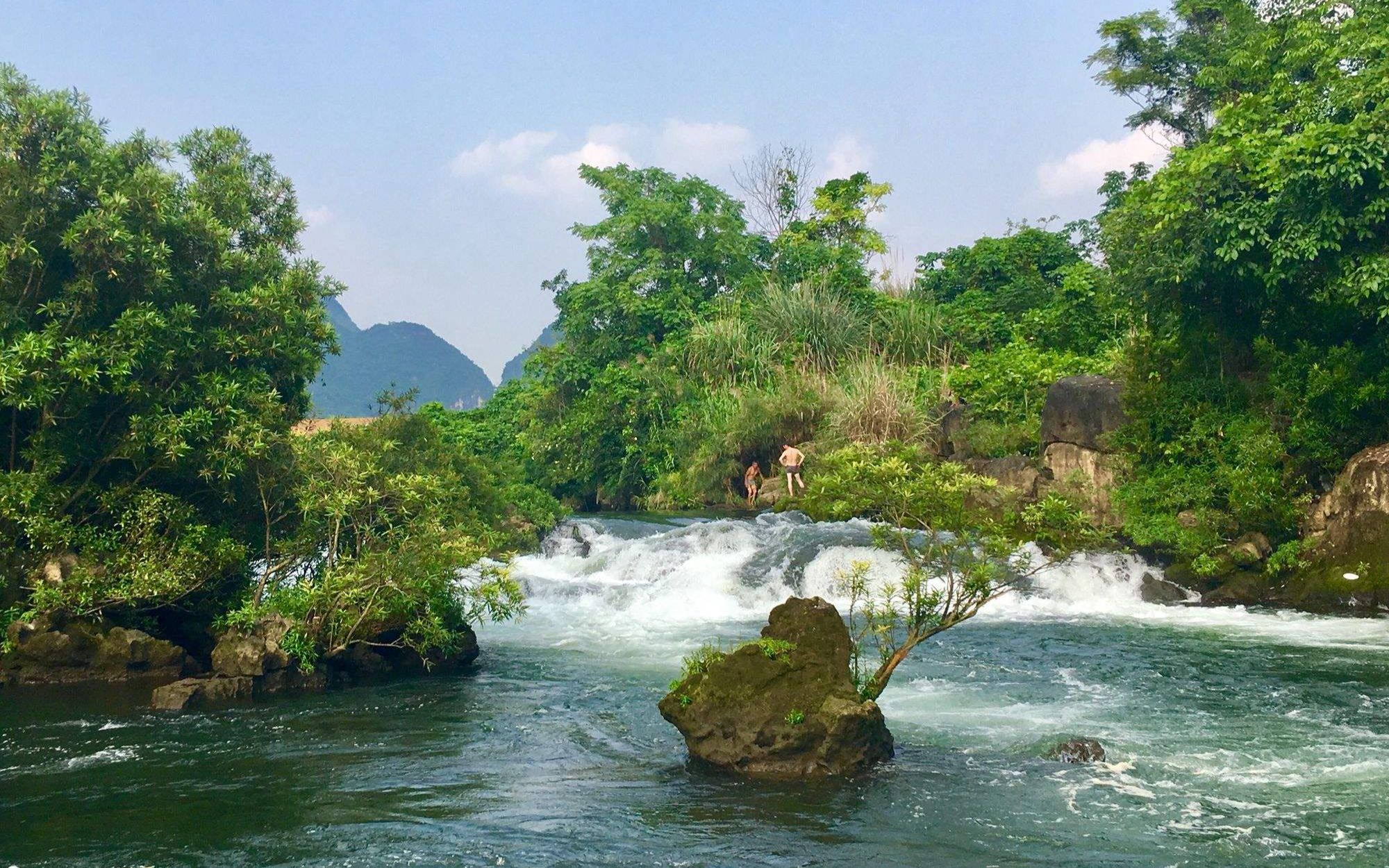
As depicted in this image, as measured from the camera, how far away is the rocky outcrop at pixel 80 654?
11.8 meters

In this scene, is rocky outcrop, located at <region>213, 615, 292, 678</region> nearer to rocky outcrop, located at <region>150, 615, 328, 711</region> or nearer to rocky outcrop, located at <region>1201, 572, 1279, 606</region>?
rocky outcrop, located at <region>150, 615, 328, 711</region>

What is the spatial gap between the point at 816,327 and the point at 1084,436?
1086cm

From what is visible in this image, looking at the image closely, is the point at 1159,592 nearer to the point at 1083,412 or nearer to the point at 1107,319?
the point at 1083,412

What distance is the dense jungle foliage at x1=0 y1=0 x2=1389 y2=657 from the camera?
11625 mm

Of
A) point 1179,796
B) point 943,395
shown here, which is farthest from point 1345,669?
point 943,395

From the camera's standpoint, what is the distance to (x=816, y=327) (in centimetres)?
3036

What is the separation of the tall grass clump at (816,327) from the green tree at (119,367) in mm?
18361

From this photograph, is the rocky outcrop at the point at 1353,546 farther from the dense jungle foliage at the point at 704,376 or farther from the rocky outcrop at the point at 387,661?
the rocky outcrop at the point at 387,661

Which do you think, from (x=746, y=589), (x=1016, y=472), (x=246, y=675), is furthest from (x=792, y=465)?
(x=246, y=675)

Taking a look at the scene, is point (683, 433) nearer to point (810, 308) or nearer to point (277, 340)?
point (810, 308)

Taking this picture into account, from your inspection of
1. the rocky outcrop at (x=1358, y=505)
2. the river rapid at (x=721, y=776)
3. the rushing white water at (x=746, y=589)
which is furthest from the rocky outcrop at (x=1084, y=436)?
the river rapid at (x=721, y=776)

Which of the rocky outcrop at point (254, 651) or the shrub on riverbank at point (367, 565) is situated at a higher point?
the shrub on riverbank at point (367, 565)

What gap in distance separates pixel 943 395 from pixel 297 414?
636 inches

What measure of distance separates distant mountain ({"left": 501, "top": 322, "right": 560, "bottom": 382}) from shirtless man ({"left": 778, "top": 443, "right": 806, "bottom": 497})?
11.7 meters
